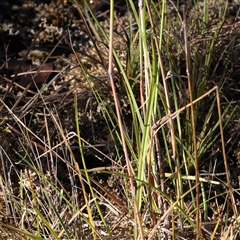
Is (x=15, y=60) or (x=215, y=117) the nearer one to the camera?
(x=215, y=117)

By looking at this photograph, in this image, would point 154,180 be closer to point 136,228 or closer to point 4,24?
point 136,228

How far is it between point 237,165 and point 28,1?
160cm

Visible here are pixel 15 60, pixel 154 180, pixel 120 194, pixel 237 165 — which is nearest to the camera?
pixel 154 180

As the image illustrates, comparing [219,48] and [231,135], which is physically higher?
[219,48]

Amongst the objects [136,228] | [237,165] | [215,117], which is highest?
[136,228]

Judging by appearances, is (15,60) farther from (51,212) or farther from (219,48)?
(51,212)

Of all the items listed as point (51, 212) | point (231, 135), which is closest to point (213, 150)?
point (231, 135)

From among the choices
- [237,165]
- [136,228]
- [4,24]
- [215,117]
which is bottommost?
[237,165]

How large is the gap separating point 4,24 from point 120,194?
136 cm

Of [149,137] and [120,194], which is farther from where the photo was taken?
[120,194]

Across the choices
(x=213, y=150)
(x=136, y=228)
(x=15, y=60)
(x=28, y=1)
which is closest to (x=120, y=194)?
(x=213, y=150)

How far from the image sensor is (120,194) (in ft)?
6.34

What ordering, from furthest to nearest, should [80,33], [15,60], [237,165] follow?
[80,33], [15,60], [237,165]

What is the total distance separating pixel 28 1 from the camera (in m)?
3.04
